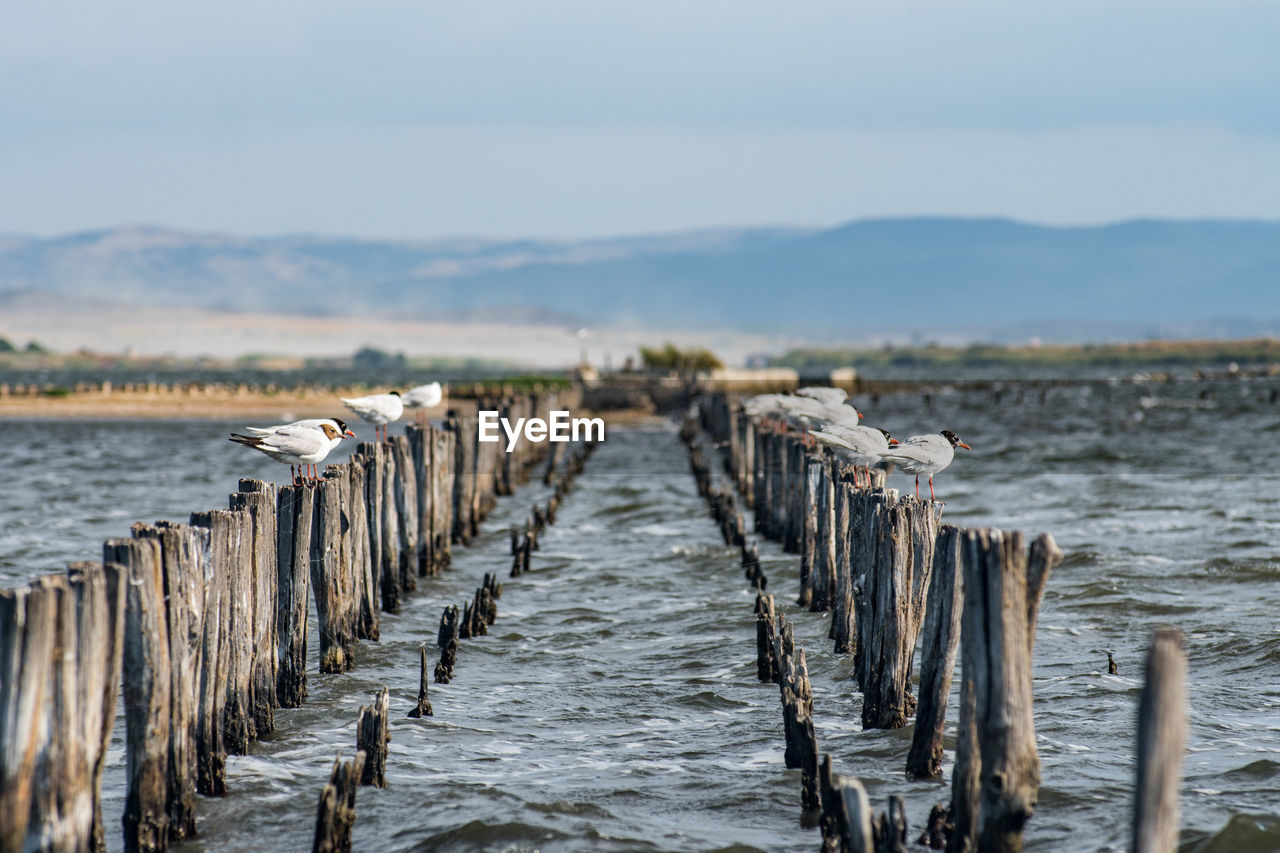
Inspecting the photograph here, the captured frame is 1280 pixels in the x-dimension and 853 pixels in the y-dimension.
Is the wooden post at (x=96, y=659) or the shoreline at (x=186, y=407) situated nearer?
the wooden post at (x=96, y=659)

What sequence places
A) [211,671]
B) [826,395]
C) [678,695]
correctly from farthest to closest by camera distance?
[826,395]
[678,695]
[211,671]

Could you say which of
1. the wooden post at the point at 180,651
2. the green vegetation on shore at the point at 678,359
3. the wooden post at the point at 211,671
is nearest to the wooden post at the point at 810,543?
the wooden post at the point at 211,671

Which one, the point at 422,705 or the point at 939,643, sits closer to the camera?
the point at 939,643

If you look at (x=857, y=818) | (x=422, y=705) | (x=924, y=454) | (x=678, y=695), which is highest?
(x=924, y=454)

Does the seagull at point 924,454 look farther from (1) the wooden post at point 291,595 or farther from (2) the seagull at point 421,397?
(2) the seagull at point 421,397

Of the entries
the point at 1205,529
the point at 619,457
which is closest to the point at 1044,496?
the point at 1205,529

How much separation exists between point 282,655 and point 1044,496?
19.9 meters

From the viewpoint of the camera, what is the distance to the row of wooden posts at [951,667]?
5.13 m

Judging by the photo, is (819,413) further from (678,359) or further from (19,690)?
(678,359)

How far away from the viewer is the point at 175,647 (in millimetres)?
7273

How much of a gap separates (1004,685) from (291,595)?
5.49 meters

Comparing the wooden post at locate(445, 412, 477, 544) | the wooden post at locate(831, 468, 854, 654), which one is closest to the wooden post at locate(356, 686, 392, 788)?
the wooden post at locate(831, 468, 854, 654)

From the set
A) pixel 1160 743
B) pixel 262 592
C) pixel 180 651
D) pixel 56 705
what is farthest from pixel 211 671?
pixel 1160 743

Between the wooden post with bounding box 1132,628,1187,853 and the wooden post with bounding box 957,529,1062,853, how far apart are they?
131 centimetres
